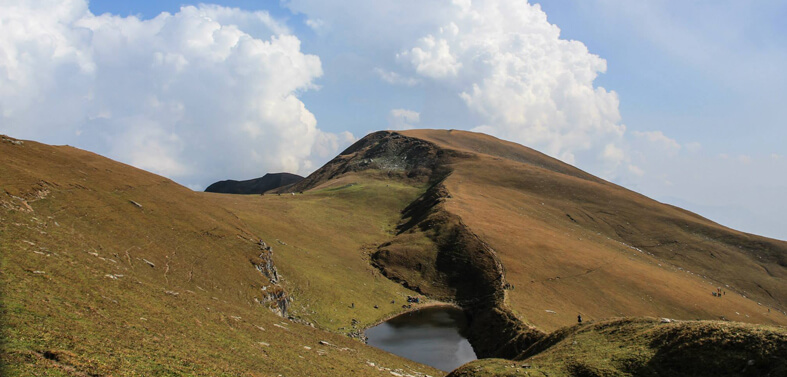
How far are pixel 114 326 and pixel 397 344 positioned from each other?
39004 mm

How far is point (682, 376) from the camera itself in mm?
23203

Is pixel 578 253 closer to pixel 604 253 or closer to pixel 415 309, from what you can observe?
pixel 604 253

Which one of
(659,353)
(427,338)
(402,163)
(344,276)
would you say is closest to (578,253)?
(427,338)

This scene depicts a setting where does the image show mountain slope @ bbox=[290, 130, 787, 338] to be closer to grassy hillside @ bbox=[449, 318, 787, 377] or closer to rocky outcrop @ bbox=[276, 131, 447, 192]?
rocky outcrop @ bbox=[276, 131, 447, 192]

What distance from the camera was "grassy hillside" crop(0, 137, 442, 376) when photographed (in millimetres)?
18828

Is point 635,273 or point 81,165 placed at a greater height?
point 81,165

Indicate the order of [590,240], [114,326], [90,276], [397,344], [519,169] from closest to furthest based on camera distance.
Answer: [114,326]
[90,276]
[397,344]
[590,240]
[519,169]

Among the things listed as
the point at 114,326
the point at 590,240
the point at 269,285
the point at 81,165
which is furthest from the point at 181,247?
the point at 590,240

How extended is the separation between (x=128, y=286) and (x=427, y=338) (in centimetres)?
4056

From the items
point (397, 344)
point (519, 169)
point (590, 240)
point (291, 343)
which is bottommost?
point (397, 344)

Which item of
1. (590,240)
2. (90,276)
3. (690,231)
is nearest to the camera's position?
(90,276)

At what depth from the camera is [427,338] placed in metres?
58.6

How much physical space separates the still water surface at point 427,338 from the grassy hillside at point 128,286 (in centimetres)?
548

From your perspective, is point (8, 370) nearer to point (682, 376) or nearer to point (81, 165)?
point (682, 376)
